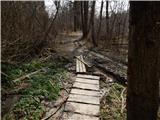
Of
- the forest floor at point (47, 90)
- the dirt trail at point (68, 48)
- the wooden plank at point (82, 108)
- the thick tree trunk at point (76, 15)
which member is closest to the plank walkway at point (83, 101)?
the wooden plank at point (82, 108)

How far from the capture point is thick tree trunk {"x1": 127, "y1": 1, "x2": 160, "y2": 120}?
6.79 ft

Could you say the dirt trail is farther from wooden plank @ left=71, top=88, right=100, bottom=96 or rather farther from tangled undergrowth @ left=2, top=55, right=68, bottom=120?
wooden plank @ left=71, top=88, right=100, bottom=96

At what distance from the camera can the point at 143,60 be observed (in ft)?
7.17

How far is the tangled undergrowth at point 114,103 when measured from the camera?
488cm

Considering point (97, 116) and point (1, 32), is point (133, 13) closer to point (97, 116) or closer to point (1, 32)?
point (97, 116)

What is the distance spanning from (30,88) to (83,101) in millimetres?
1313

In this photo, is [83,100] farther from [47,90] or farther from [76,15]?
[76,15]

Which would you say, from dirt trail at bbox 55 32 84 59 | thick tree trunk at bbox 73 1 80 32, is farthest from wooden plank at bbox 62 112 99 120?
thick tree trunk at bbox 73 1 80 32

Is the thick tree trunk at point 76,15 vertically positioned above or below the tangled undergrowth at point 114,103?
above

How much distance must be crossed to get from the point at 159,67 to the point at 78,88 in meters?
4.01

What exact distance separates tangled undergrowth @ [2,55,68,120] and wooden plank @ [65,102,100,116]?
0.50 m

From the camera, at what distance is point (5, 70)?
637cm

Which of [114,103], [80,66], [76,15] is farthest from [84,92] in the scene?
[76,15]

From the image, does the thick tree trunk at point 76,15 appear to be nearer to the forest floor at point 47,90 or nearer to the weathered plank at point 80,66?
the weathered plank at point 80,66
